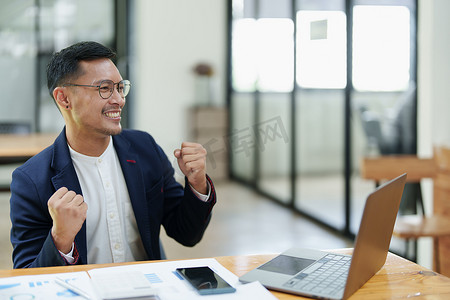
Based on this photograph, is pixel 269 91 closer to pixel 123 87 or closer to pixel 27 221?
pixel 123 87

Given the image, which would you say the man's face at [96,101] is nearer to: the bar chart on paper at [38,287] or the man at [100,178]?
the man at [100,178]

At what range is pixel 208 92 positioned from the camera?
23.5 ft

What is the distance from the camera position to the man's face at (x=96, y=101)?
5.50 feet

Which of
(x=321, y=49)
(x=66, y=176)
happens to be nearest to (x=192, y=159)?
(x=66, y=176)

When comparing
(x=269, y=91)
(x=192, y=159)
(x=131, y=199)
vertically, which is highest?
(x=269, y=91)

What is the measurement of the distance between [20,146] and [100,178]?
7.01 feet

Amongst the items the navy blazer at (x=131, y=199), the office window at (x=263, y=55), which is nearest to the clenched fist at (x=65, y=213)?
the navy blazer at (x=131, y=199)

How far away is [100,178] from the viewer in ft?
5.69

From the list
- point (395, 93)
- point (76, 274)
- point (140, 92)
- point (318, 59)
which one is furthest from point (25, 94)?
point (76, 274)

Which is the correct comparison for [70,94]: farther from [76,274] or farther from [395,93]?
[395,93]

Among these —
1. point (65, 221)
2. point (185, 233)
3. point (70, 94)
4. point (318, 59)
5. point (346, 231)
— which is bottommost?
point (346, 231)

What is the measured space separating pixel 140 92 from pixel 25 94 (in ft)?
4.64

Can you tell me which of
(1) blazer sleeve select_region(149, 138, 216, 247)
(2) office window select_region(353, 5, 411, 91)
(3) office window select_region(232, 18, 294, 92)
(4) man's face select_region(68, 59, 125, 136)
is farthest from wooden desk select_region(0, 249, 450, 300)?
(3) office window select_region(232, 18, 294, 92)

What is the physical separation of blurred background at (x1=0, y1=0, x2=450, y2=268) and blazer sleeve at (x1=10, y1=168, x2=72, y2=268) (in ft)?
4.06
